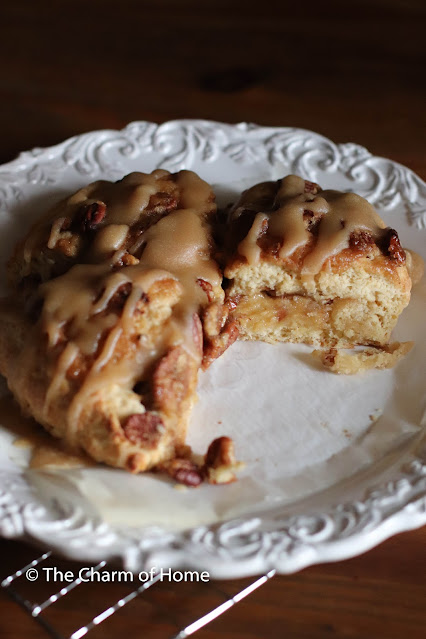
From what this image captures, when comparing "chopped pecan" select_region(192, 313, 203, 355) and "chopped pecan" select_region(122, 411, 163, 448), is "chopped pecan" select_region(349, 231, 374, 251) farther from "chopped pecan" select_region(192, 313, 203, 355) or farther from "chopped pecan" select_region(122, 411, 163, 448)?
"chopped pecan" select_region(122, 411, 163, 448)

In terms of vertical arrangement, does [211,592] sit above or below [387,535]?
below

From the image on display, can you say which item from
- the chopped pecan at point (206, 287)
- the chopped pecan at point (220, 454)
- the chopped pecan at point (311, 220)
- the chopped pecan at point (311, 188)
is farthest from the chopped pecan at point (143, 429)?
the chopped pecan at point (311, 188)

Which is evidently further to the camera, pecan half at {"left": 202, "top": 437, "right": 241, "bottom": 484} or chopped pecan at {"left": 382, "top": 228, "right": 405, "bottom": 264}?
chopped pecan at {"left": 382, "top": 228, "right": 405, "bottom": 264}

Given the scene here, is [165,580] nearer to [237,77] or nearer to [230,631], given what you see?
[230,631]

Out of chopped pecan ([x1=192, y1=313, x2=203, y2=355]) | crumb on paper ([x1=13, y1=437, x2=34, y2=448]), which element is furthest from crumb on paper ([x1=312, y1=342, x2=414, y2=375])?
crumb on paper ([x1=13, y1=437, x2=34, y2=448])

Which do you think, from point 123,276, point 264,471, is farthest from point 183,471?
point 123,276

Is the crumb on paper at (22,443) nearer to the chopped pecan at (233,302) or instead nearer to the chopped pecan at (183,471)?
the chopped pecan at (183,471)

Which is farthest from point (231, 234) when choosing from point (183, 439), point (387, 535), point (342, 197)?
point (387, 535)
